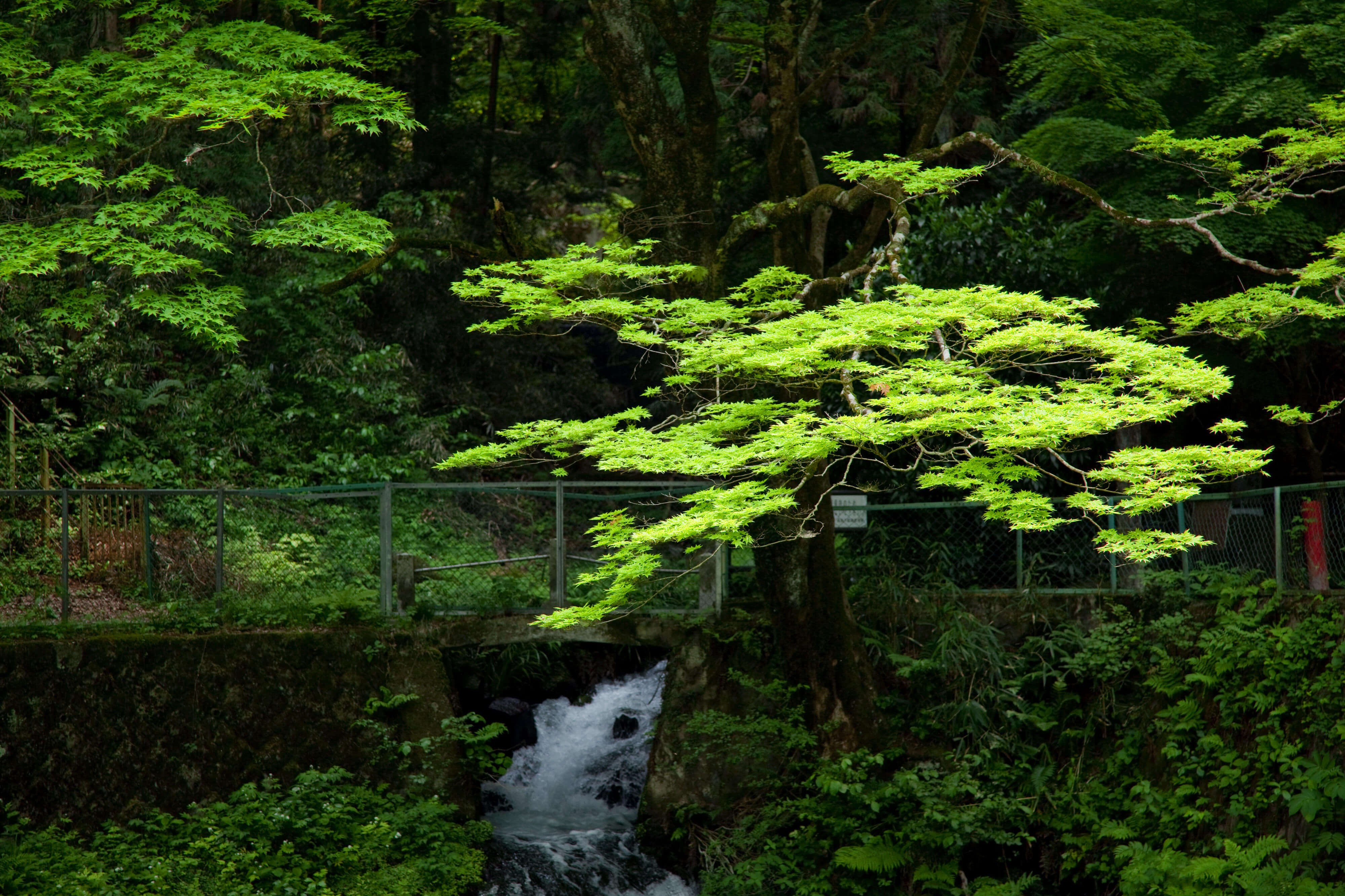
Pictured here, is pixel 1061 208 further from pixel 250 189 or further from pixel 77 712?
pixel 77 712

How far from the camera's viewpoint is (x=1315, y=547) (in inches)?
353

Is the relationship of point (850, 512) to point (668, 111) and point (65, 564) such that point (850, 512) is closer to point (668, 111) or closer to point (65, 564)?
point (668, 111)

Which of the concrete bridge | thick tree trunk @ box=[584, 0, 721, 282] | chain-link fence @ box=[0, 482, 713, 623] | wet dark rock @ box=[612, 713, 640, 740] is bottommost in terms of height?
wet dark rock @ box=[612, 713, 640, 740]

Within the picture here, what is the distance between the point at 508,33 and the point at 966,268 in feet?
29.9

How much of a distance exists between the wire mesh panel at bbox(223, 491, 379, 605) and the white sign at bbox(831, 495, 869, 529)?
4.51 metres

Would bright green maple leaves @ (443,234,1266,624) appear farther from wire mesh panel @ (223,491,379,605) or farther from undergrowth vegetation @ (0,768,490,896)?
wire mesh panel @ (223,491,379,605)

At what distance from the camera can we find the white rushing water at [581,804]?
33.3 ft

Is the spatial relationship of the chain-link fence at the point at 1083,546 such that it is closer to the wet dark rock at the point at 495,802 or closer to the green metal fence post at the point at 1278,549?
the green metal fence post at the point at 1278,549

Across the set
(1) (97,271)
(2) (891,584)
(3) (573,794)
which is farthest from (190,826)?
(1) (97,271)

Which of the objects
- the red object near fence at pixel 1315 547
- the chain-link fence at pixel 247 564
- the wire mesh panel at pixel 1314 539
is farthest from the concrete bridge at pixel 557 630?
the red object near fence at pixel 1315 547

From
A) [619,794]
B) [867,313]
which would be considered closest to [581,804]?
[619,794]

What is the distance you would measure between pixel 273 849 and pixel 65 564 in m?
3.09

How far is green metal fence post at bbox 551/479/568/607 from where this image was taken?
37.0 ft

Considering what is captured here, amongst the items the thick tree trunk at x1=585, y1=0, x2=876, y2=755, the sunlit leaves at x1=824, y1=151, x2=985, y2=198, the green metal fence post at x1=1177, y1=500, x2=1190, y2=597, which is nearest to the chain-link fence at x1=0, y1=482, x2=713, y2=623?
the thick tree trunk at x1=585, y1=0, x2=876, y2=755
